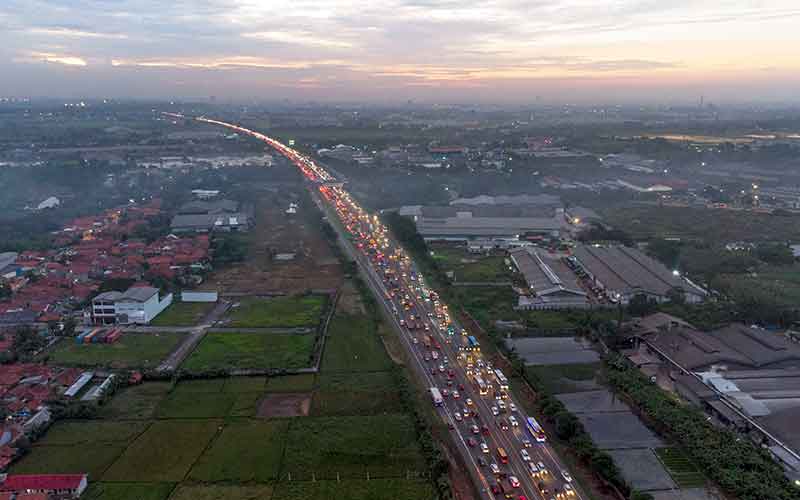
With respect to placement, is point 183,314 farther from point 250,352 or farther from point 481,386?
point 481,386

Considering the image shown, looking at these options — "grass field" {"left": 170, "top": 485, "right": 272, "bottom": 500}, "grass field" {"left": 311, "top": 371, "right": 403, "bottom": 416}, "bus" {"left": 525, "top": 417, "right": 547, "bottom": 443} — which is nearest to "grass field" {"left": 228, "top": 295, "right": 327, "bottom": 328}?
"grass field" {"left": 311, "top": 371, "right": 403, "bottom": 416}

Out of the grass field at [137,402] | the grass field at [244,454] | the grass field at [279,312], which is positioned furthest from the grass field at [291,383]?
the grass field at [279,312]

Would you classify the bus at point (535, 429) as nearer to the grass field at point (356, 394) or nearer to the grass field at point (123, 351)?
the grass field at point (356, 394)

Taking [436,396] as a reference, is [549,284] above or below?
above

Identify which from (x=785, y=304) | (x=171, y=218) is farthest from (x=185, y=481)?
(x=171, y=218)

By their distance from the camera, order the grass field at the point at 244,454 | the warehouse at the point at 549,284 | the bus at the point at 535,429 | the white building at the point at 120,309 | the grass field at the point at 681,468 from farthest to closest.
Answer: the warehouse at the point at 549,284
the white building at the point at 120,309
the bus at the point at 535,429
the grass field at the point at 244,454
the grass field at the point at 681,468

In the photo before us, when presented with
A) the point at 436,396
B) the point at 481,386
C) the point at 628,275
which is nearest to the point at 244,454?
the point at 436,396

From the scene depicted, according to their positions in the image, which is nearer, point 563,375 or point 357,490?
point 357,490

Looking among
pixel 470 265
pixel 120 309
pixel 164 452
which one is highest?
pixel 120 309
